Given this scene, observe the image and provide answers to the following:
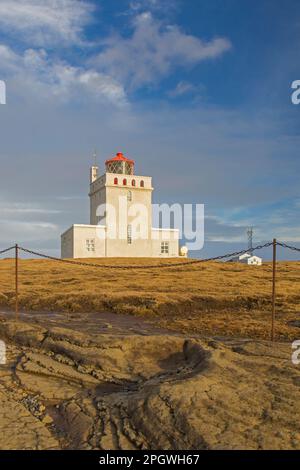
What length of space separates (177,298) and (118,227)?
22065 mm

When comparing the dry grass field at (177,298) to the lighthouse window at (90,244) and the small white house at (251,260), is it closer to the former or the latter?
the lighthouse window at (90,244)

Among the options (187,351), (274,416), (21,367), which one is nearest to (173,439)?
(274,416)

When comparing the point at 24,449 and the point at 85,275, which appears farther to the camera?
the point at 85,275

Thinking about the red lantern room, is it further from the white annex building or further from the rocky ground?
the rocky ground

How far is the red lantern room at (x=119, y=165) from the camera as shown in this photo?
3891 centimetres

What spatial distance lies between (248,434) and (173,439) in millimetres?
856

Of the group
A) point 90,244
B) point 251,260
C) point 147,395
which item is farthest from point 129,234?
point 147,395

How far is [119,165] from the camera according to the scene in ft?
128

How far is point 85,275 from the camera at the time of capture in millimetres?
24516

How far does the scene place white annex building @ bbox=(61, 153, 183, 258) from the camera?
119 feet

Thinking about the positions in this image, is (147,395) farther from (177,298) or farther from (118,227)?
(118,227)

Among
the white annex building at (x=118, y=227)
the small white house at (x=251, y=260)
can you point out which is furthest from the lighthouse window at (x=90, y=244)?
the small white house at (x=251, y=260)
